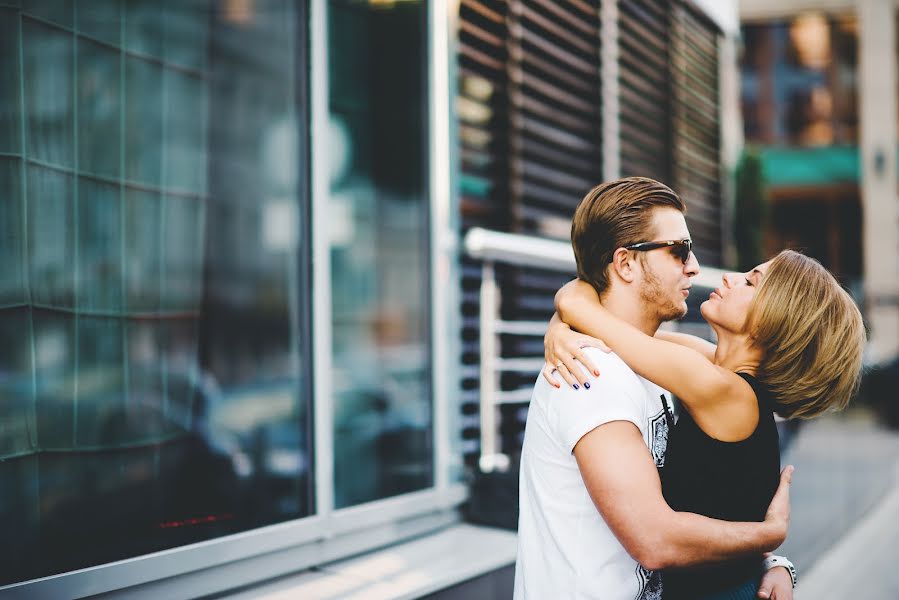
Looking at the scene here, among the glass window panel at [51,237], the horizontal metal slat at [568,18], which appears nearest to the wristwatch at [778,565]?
the glass window panel at [51,237]

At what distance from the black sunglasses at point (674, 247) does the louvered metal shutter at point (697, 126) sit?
4.46m

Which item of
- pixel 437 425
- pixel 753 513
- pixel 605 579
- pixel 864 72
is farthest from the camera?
pixel 864 72

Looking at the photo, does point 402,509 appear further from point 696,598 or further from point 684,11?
point 684,11

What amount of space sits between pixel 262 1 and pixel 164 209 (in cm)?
209

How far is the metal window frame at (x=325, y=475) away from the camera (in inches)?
95.4

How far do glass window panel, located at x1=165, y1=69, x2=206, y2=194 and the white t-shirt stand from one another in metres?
2.54

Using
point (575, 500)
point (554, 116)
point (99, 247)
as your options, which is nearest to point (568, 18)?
point (554, 116)

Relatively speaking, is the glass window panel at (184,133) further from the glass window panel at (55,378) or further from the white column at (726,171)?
the white column at (726,171)

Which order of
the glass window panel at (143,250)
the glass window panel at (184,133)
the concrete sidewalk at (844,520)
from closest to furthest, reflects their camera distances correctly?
the glass window panel at (143,250) → the glass window panel at (184,133) → the concrete sidewalk at (844,520)

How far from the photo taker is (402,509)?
133 inches

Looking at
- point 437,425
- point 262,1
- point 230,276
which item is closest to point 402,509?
point 437,425

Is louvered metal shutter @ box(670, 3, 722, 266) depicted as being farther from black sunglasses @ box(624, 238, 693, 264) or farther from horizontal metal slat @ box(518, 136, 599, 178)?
black sunglasses @ box(624, 238, 693, 264)

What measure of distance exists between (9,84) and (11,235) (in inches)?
20.4

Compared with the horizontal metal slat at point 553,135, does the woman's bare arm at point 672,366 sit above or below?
below
